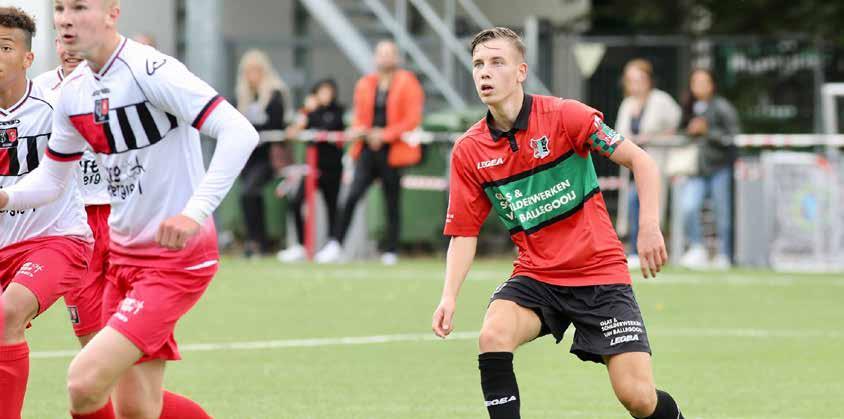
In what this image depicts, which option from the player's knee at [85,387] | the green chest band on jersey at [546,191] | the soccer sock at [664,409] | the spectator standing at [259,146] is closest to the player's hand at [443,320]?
the green chest band on jersey at [546,191]

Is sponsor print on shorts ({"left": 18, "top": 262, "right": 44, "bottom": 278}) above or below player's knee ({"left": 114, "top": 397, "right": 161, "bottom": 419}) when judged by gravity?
above

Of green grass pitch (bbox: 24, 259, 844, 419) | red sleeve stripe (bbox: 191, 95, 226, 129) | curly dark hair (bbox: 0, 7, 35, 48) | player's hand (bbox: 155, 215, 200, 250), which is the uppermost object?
curly dark hair (bbox: 0, 7, 35, 48)

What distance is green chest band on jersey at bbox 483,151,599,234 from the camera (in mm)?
7281

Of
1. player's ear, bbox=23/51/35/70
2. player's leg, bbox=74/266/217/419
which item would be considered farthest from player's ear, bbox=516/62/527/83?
player's ear, bbox=23/51/35/70

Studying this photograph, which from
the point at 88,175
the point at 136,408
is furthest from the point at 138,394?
the point at 88,175

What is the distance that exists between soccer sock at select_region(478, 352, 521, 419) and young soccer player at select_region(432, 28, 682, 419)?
100mm

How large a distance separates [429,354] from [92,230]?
3.85 meters

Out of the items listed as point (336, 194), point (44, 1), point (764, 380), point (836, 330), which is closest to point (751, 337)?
point (836, 330)

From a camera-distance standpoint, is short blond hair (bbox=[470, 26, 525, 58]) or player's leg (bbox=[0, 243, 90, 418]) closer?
player's leg (bbox=[0, 243, 90, 418])

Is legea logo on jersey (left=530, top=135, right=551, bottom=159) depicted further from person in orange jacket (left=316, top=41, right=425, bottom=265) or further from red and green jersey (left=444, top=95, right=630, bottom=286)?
person in orange jacket (left=316, top=41, right=425, bottom=265)

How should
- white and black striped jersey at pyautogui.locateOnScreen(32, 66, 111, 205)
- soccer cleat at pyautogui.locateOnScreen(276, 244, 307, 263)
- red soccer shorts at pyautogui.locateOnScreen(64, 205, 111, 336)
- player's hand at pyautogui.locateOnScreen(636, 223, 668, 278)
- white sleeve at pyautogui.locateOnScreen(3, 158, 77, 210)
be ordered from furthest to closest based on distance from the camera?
1. soccer cleat at pyautogui.locateOnScreen(276, 244, 307, 263)
2. white and black striped jersey at pyautogui.locateOnScreen(32, 66, 111, 205)
3. red soccer shorts at pyautogui.locateOnScreen(64, 205, 111, 336)
4. white sleeve at pyautogui.locateOnScreen(3, 158, 77, 210)
5. player's hand at pyautogui.locateOnScreen(636, 223, 668, 278)

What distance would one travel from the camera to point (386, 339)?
12.2 m

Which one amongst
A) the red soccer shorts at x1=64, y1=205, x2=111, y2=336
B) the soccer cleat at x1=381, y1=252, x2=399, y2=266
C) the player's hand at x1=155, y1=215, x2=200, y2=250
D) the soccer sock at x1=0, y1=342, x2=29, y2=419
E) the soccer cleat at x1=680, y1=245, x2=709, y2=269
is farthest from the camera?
the soccer cleat at x1=381, y1=252, x2=399, y2=266

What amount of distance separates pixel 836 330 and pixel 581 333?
20.3 ft
